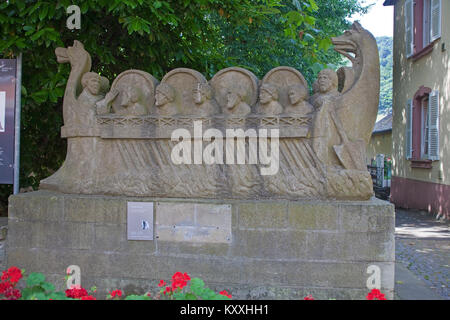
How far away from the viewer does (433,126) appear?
11.4 meters

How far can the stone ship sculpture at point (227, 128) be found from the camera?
14.3 feet

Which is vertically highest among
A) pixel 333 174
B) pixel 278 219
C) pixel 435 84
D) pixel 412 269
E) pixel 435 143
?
pixel 435 84

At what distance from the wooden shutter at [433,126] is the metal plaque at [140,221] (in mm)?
8885

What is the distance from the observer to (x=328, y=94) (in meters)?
4.49

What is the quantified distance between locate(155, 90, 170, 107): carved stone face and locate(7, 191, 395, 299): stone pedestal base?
981 mm

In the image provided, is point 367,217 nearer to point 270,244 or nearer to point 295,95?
point 270,244

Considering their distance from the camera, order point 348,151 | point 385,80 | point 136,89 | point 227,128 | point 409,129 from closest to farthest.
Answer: point 348,151 → point 227,128 → point 136,89 → point 409,129 → point 385,80

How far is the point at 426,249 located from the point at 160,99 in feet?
16.8

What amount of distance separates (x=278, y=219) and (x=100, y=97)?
229 cm

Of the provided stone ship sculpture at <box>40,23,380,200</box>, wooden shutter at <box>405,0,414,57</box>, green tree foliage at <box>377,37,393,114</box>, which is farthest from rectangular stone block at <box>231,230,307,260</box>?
green tree foliage at <box>377,37,393,114</box>

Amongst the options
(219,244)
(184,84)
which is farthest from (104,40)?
(219,244)

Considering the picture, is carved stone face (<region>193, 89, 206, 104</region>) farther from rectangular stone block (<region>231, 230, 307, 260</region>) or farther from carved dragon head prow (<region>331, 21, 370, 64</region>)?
carved dragon head prow (<region>331, 21, 370, 64</region>)
